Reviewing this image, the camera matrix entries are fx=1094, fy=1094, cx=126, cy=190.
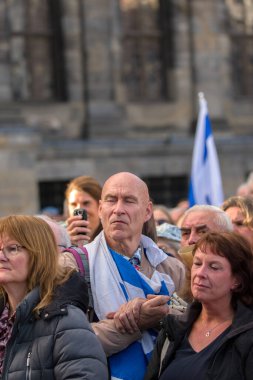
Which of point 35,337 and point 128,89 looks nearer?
point 35,337

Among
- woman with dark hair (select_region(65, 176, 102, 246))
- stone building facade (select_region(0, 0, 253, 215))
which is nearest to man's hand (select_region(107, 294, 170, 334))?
woman with dark hair (select_region(65, 176, 102, 246))

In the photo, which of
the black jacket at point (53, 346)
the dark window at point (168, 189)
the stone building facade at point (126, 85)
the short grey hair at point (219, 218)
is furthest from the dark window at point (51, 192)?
the black jacket at point (53, 346)

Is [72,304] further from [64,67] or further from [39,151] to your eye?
[64,67]

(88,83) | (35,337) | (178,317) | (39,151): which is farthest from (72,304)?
(88,83)

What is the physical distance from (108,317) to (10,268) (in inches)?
23.4

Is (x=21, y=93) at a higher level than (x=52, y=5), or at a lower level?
lower

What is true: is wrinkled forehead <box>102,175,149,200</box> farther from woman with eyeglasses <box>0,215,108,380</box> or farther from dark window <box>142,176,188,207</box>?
dark window <box>142,176,188,207</box>

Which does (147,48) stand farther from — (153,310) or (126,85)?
(153,310)

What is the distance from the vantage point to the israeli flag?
10.8 m

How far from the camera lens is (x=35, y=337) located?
4.85m

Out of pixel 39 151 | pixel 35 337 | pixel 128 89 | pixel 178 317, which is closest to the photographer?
pixel 35 337

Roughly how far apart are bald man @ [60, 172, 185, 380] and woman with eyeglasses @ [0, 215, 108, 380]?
1.08 feet

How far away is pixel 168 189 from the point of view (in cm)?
1914

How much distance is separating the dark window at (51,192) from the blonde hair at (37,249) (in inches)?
510
